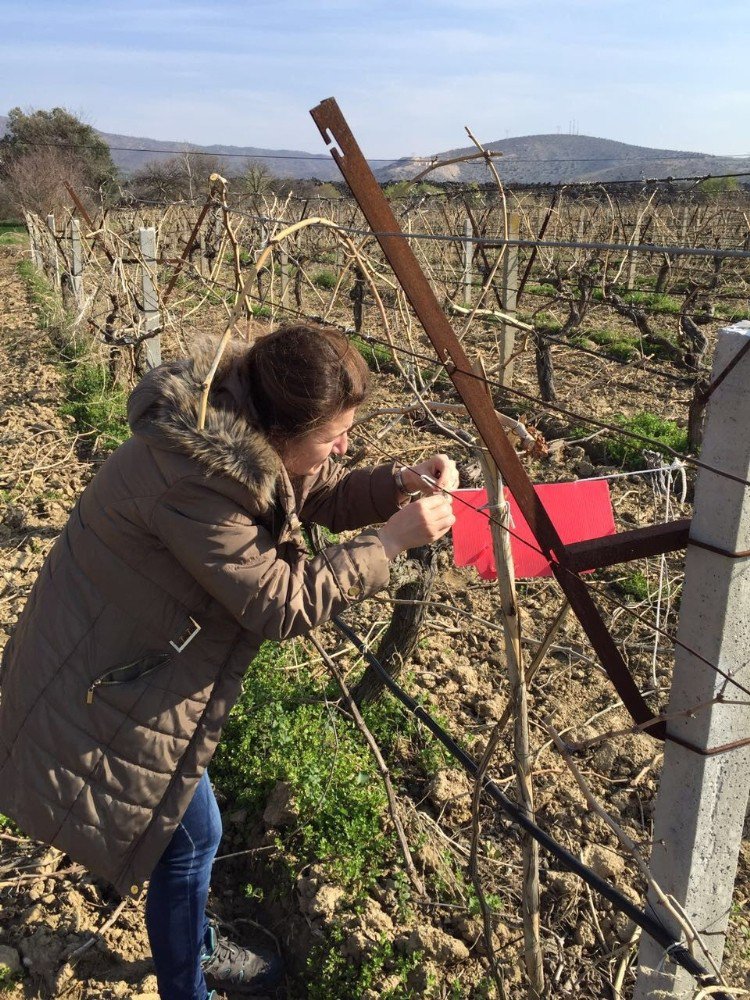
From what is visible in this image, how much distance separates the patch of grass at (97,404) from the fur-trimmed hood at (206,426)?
13.5 feet

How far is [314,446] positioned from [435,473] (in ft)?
1.04

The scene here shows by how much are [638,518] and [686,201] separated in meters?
18.1

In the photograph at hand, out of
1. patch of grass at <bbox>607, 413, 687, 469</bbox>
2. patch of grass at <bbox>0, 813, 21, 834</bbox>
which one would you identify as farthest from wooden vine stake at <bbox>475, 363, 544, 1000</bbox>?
patch of grass at <bbox>607, 413, 687, 469</bbox>

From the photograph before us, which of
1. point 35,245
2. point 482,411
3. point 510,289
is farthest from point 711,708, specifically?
point 35,245

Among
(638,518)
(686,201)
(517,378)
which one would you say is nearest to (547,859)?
(638,518)

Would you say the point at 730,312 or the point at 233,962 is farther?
the point at 730,312

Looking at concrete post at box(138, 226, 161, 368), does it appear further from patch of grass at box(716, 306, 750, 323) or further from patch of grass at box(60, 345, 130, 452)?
patch of grass at box(716, 306, 750, 323)

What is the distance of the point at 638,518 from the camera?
444 cm

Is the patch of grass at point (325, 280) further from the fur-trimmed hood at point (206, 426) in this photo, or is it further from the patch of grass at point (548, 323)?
the fur-trimmed hood at point (206, 426)

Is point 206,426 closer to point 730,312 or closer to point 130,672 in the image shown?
point 130,672

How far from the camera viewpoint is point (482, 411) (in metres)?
1.19

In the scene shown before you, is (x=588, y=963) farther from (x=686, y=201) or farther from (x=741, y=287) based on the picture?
(x=686, y=201)

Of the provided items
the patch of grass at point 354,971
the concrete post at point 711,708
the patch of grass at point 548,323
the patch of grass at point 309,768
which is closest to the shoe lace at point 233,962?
the patch of grass at point 354,971

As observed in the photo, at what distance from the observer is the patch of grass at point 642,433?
5.22 meters
